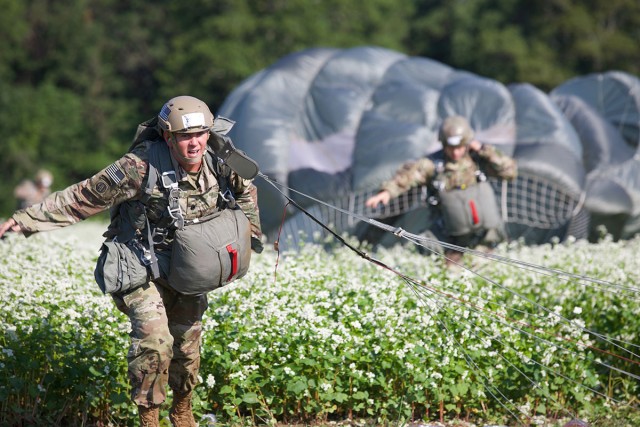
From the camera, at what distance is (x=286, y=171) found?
1559 centimetres

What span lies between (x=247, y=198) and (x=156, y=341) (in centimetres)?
115

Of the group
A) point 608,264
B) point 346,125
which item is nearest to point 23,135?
point 346,125

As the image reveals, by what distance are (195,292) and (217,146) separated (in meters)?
0.93

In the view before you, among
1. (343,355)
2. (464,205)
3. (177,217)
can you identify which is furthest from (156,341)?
(464,205)

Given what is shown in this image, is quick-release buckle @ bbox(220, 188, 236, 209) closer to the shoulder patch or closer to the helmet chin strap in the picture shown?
the helmet chin strap

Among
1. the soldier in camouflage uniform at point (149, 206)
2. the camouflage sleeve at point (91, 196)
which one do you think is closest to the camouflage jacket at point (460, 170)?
the soldier in camouflage uniform at point (149, 206)

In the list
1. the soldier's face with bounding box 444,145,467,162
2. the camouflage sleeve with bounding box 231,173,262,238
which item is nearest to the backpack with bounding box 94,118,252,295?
the camouflage sleeve with bounding box 231,173,262,238

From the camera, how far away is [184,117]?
20.3ft

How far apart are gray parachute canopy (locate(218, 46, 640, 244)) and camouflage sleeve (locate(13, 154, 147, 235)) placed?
7.96 m

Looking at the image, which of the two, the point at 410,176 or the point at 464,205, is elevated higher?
the point at 410,176

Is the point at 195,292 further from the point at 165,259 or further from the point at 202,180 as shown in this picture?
the point at 202,180

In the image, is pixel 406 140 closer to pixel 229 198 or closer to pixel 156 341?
pixel 229 198

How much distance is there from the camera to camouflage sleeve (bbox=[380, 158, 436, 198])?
33.8ft

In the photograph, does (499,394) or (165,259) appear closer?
(165,259)
